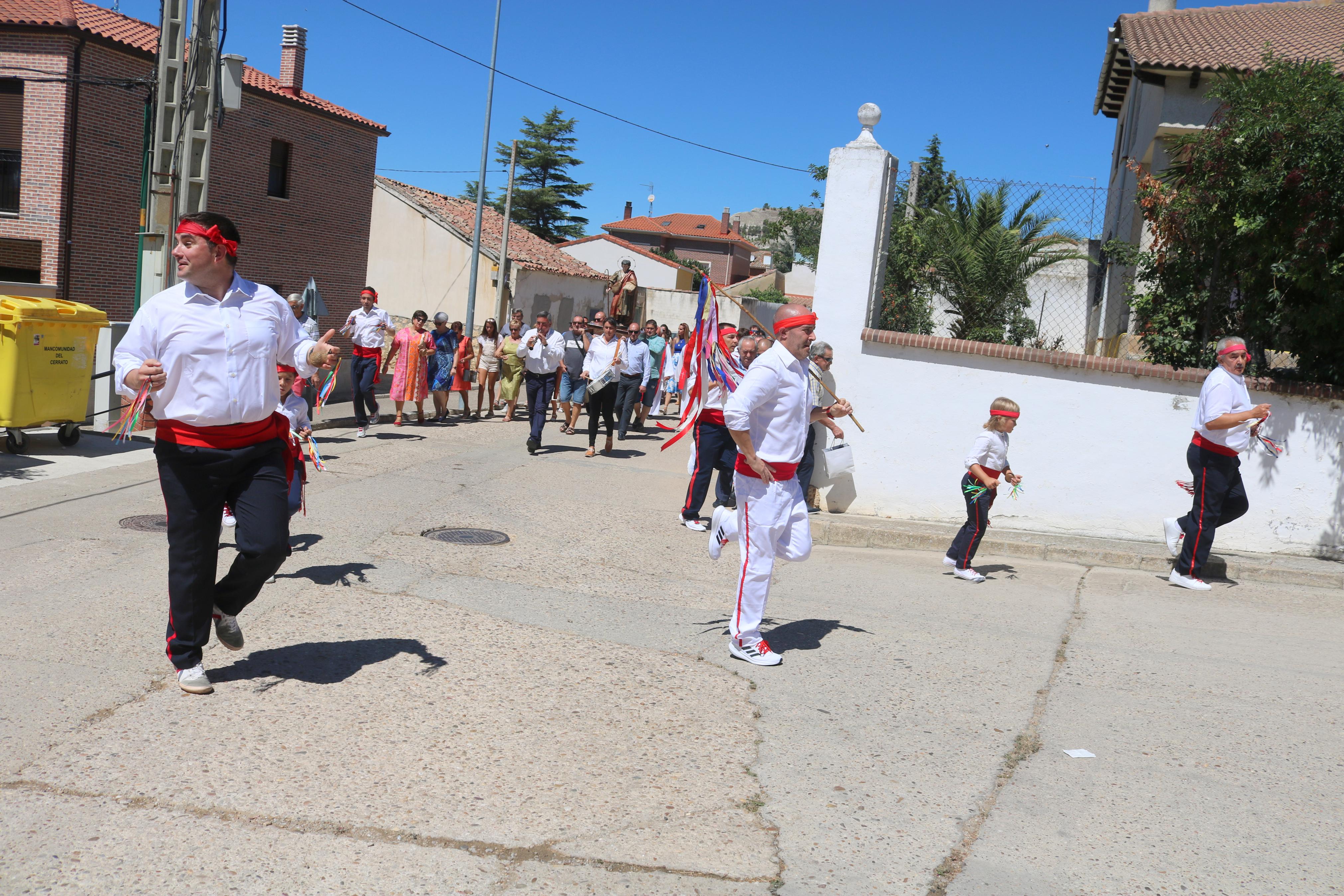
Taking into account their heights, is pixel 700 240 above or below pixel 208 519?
above

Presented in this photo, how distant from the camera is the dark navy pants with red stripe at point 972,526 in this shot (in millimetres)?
7824

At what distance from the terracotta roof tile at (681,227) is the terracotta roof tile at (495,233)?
38.0m

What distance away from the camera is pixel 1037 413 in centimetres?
934

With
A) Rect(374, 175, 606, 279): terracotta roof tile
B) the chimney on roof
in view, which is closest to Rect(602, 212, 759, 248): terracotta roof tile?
Rect(374, 175, 606, 279): terracotta roof tile

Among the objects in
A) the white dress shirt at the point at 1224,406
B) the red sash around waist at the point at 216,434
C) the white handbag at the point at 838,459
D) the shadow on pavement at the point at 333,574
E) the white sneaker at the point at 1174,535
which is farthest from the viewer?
the white handbag at the point at 838,459

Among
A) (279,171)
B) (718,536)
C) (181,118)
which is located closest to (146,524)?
(718,536)

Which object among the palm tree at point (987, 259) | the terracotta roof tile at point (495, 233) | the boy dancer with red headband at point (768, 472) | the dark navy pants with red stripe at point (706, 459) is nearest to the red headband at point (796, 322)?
the boy dancer with red headband at point (768, 472)

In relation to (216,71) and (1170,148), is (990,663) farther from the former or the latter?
(216,71)

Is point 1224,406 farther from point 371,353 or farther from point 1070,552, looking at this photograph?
point 371,353

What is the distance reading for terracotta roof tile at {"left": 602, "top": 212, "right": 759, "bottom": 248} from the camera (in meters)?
80.8

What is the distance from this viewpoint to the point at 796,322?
564 centimetres

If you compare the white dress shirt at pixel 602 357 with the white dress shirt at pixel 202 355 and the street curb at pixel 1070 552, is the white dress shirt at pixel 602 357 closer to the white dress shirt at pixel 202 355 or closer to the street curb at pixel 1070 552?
the street curb at pixel 1070 552

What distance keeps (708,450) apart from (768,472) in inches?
161

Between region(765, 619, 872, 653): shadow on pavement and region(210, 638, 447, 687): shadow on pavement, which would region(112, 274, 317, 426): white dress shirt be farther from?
region(765, 619, 872, 653): shadow on pavement
